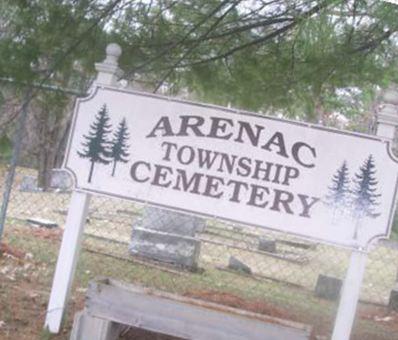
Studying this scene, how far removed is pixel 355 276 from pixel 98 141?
1.95 m

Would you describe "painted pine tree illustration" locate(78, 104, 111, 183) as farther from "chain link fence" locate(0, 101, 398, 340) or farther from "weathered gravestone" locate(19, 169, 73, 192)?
"weathered gravestone" locate(19, 169, 73, 192)

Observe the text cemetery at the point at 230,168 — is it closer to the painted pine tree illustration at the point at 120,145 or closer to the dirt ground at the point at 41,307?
the painted pine tree illustration at the point at 120,145

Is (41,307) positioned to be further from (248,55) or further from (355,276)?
(248,55)

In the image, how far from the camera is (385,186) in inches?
173

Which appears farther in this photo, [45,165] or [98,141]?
[45,165]

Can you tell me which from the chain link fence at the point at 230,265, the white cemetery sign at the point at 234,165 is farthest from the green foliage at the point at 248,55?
the chain link fence at the point at 230,265

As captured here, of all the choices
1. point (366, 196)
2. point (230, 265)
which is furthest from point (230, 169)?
point (230, 265)

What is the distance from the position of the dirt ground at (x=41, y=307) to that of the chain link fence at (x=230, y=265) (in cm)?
3

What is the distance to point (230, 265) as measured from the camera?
8.87 metres

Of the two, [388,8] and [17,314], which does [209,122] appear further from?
[17,314]

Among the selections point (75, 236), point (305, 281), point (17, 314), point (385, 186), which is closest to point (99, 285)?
point (75, 236)

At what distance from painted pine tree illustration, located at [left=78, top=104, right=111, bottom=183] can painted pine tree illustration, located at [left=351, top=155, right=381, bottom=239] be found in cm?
170

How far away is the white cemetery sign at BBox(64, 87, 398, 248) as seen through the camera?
4422mm

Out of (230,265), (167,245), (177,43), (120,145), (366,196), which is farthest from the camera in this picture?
(230,265)
